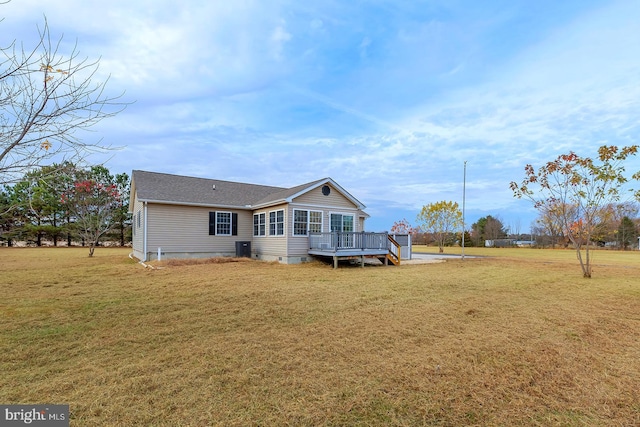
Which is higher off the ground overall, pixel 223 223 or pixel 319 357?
pixel 223 223

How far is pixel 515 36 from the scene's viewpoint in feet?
35.4

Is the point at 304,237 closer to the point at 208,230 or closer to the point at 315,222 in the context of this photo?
the point at 315,222

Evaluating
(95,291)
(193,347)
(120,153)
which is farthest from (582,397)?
(95,291)

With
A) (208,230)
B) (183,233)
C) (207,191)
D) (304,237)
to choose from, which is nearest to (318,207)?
(304,237)

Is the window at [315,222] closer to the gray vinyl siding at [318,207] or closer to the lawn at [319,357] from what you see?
the gray vinyl siding at [318,207]

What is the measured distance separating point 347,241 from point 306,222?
223 centimetres

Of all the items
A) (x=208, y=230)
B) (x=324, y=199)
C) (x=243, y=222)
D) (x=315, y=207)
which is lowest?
(x=208, y=230)

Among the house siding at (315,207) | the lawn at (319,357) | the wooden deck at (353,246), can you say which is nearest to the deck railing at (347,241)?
the wooden deck at (353,246)

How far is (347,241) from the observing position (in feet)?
46.7

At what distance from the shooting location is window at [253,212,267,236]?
1675 cm

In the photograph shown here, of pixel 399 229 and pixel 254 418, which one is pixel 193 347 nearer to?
pixel 254 418

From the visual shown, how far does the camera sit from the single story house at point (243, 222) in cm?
1466

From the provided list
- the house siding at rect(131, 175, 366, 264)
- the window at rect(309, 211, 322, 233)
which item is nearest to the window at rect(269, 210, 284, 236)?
the house siding at rect(131, 175, 366, 264)

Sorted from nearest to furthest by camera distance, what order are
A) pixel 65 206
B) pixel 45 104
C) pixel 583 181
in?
1. pixel 45 104
2. pixel 583 181
3. pixel 65 206
